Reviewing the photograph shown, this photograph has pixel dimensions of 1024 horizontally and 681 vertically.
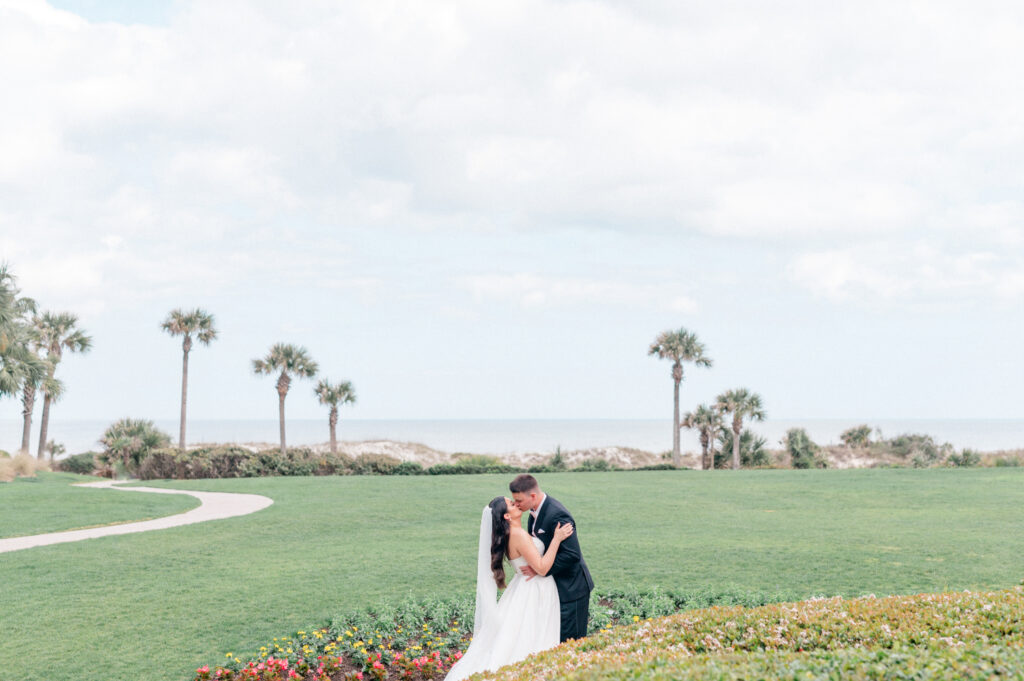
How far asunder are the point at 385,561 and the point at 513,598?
6.95m

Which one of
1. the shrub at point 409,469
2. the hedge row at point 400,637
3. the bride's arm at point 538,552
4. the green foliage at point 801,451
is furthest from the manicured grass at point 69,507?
Result: the green foliage at point 801,451

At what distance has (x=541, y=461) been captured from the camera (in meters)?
50.2

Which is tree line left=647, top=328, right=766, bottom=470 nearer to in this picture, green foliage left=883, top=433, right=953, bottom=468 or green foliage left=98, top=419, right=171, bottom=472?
green foliage left=883, top=433, right=953, bottom=468

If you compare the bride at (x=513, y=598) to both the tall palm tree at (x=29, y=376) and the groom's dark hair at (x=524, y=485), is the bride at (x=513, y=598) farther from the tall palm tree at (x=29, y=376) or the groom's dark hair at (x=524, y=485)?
the tall palm tree at (x=29, y=376)

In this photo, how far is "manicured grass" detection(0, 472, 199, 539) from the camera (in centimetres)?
1695

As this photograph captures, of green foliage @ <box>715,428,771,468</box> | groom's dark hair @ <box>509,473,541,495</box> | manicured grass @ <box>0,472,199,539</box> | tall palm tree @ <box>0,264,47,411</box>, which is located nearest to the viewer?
groom's dark hair @ <box>509,473,541,495</box>

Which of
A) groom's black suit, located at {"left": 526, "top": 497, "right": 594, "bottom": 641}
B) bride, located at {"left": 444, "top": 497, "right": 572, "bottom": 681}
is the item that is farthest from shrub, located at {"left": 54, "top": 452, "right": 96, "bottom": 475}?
groom's black suit, located at {"left": 526, "top": 497, "right": 594, "bottom": 641}

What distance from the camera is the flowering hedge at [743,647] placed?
11.4 ft

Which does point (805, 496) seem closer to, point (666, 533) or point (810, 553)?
point (666, 533)

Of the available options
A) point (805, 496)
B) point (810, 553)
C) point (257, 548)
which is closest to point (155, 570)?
point (257, 548)

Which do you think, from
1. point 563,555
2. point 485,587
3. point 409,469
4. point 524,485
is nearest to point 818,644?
point 563,555

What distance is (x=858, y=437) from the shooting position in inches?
2184

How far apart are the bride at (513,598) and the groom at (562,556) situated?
6cm

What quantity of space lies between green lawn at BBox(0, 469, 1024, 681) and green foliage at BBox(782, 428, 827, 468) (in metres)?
21.5
